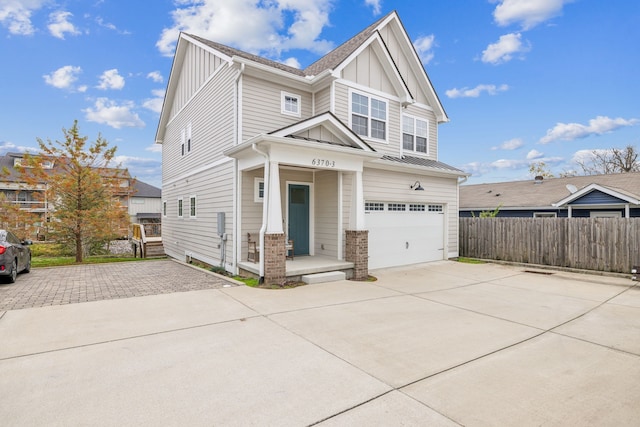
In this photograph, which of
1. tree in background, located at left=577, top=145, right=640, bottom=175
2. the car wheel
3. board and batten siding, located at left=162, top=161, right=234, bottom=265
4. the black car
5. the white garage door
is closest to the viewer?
the black car

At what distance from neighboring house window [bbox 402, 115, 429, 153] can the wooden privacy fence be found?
3.95 m

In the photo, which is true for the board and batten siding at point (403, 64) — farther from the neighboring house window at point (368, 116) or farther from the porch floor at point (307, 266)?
the porch floor at point (307, 266)

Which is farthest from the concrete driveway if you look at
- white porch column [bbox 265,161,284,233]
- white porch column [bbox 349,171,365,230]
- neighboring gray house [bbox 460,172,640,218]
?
neighboring gray house [bbox 460,172,640,218]

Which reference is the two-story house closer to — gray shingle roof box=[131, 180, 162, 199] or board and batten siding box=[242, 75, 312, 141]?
board and batten siding box=[242, 75, 312, 141]

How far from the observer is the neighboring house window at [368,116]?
1148cm

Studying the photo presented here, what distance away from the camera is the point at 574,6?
11094mm

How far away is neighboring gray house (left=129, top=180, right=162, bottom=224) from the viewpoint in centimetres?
4059

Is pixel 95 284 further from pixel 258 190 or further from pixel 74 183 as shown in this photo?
pixel 74 183

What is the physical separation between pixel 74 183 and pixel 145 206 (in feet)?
96.3

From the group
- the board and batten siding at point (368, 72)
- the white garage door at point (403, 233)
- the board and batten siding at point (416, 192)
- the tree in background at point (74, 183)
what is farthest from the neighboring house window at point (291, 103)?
the tree in background at point (74, 183)

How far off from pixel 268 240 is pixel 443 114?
1040cm

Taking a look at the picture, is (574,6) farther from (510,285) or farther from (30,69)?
(30,69)

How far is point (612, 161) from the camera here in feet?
108

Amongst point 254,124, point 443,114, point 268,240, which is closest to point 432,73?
point 443,114
